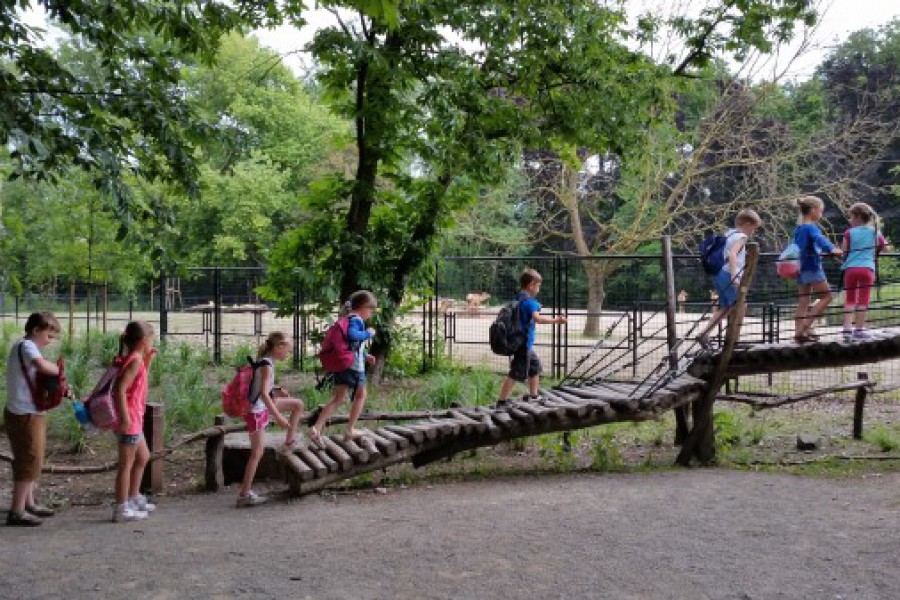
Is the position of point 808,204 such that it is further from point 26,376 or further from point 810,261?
point 26,376

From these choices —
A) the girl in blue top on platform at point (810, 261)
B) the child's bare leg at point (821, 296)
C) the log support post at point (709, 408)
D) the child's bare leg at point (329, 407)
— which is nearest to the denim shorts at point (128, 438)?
the child's bare leg at point (329, 407)

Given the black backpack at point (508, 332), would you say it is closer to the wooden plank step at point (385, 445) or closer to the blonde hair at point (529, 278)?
the blonde hair at point (529, 278)

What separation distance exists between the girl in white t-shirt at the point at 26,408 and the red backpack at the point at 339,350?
1.81m

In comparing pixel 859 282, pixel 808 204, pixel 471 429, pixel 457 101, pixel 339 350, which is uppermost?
pixel 457 101

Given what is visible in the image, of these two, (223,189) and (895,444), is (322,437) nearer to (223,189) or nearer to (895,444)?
(895,444)

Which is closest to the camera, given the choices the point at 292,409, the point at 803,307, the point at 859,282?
the point at 292,409

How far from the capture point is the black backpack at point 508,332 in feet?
25.3

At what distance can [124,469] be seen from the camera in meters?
5.75

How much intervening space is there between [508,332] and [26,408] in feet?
12.9

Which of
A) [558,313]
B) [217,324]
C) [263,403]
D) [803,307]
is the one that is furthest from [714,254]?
[217,324]

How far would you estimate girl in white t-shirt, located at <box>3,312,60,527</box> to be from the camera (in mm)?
5445

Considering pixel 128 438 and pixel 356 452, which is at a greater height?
pixel 128 438

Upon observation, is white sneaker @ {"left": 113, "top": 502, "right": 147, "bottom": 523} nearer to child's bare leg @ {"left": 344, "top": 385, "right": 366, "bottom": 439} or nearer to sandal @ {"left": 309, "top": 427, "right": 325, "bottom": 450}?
sandal @ {"left": 309, "top": 427, "right": 325, "bottom": 450}

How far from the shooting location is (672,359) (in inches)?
314
